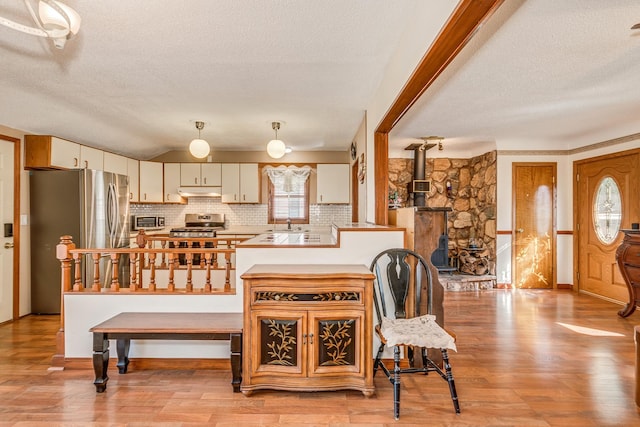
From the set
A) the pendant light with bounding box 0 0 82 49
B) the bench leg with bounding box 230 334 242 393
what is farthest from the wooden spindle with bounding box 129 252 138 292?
the pendant light with bounding box 0 0 82 49

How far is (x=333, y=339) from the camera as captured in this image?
2.39m

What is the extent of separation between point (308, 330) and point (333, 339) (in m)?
0.17

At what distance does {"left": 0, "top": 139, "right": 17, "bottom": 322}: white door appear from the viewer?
4125 millimetres

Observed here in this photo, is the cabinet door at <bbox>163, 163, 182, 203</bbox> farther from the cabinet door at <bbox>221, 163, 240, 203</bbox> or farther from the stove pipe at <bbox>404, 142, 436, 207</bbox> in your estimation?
the stove pipe at <bbox>404, 142, 436, 207</bbox>

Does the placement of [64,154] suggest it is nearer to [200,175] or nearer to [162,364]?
[200,175]

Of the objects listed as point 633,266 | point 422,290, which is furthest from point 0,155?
point 633,266

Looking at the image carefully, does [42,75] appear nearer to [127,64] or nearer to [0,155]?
[127,64]

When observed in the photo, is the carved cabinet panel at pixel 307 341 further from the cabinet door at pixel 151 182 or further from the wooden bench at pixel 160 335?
the cabinet door at pixel 151 182

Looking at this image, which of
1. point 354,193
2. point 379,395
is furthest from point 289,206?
point 379,395

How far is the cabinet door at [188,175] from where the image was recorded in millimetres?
6641

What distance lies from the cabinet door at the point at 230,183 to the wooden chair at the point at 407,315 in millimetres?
4358

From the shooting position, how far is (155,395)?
247 centimetres

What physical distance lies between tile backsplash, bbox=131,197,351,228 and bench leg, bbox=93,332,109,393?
452 centimetres

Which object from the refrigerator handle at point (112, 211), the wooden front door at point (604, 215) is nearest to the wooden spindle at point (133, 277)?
the refrigerator handle at point (112, 211)
